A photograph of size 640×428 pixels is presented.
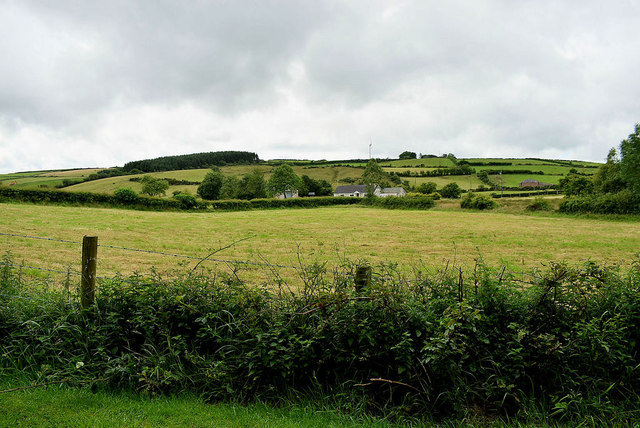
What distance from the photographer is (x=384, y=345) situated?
154 inches

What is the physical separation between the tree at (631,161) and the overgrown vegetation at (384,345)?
5436 centimetres

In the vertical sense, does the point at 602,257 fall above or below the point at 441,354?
below

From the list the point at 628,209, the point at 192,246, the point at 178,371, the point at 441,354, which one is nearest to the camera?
the point at 441,354

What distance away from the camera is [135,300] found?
473cm

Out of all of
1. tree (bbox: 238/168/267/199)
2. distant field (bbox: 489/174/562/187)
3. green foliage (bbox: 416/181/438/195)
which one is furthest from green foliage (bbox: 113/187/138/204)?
distant field (bbox: 489/174/562/187)

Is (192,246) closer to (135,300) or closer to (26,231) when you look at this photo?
(26,231)

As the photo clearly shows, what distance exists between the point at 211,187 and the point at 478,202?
71.8 meters

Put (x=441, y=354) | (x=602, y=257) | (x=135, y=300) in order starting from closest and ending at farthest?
(x=441, y=354) < (x=135, y=300) < (x=602, y=257)

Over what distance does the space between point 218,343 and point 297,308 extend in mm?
1075

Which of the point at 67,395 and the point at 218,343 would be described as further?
the point at 218,343

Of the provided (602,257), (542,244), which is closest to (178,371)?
(602,257)

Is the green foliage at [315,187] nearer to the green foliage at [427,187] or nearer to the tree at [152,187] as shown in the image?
the green foliage at [427,187]

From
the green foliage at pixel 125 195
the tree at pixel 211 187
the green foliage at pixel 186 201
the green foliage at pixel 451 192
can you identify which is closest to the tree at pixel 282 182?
the tree at pixel 211 187

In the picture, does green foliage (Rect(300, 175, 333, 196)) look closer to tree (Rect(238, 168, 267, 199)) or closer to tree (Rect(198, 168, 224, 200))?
tree (Rect(238, 168, 267, 199))
